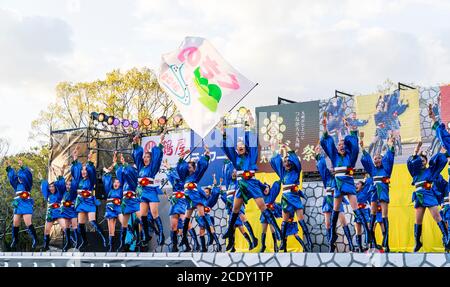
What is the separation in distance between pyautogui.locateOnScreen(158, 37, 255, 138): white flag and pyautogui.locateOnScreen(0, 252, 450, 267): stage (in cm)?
218

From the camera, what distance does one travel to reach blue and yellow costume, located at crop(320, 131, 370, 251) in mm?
10352

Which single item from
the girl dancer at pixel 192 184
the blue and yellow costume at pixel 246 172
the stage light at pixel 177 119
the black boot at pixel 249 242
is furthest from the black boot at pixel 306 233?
the stage light at pixel 177 119

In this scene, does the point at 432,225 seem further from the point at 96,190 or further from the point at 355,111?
the point at 96,190

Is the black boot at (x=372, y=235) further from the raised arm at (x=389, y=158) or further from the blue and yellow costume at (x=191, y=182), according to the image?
the blue and yellow costume at (x=191, y=182)

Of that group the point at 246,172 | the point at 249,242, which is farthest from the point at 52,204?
the point at 246,172

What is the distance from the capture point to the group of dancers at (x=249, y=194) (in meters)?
10.4

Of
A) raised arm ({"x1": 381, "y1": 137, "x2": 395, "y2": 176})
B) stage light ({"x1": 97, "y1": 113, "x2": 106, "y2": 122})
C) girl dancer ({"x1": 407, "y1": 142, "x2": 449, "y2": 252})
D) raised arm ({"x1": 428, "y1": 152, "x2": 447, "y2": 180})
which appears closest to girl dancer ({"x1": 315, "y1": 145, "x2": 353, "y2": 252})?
raised arm ({"x1": 381, "y1": 137, "x2": 395, "y2": 176})

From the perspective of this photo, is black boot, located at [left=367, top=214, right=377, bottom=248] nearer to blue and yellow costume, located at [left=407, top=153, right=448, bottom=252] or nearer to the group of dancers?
the group of dancers

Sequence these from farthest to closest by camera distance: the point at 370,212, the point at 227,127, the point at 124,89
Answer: the point at 124,89 < the point at 227,127 < the point at 370,212

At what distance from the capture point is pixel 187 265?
8672 millimetres

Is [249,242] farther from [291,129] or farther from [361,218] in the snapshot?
[361,218]
